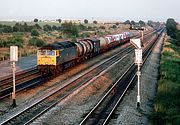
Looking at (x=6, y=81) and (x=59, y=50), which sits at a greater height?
(x=59, y=50)

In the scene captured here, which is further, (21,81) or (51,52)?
(51,52)

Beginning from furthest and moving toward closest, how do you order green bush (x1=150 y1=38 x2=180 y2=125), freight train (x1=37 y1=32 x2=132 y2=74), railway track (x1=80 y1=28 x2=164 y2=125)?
freight train (x1=37 y1=32 x2=132 y2=74) → railway track (x1=80 y1=28 x2=164 y2=125) → green bush (x1=150 y1=38 x2=180 y2=125)

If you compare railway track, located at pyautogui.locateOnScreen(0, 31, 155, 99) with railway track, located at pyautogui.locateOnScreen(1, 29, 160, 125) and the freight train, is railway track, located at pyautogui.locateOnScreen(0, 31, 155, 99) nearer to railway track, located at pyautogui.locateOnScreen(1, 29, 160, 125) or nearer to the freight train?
the freight train

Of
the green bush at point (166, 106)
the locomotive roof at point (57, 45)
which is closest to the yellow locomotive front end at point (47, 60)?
the locomotive roof at point (57, 45)

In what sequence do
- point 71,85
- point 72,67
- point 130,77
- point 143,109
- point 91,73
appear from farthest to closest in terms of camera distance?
point 72,67
point 91,73
point 130,77
point 71,85
point 143,109

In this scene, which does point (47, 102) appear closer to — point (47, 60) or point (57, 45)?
point (47, 60)

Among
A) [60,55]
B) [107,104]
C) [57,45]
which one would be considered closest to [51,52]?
[60,55]

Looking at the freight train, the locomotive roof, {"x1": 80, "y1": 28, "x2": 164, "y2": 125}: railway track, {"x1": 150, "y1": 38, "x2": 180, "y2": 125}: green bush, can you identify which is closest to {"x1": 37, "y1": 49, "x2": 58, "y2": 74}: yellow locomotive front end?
the freight train

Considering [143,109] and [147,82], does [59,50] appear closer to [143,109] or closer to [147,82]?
[147,82]

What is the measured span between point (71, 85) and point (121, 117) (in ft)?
31.1

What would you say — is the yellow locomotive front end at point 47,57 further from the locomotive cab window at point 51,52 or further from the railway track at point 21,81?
the railway track at point 21,81

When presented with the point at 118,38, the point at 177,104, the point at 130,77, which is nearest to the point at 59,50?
the point at 130,77

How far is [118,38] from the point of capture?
2776 inches

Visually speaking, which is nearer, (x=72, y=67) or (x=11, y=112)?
(x=11, y=112)
